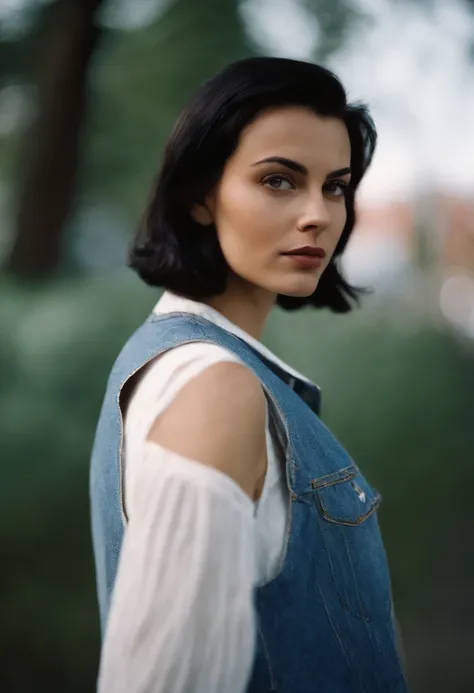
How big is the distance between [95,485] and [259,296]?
32 centimetres

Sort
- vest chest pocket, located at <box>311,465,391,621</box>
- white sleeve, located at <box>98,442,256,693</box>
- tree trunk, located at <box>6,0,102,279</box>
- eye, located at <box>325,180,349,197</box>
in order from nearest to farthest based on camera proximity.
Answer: white sleeve, located at <box>98,442,256,693</box>
vest chest pocket, located at <box>311,465,391,621</box>
eye, located at <box>325,180,349,197</box>
tree trunk, located at <box>6,0,102,279</box>

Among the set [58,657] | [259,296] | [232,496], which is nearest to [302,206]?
[259,296]

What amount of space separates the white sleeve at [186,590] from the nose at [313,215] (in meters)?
0.34

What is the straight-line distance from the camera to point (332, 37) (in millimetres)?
2389

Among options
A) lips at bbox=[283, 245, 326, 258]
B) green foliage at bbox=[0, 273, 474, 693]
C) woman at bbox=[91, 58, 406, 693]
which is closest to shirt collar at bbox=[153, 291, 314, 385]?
woman at bbox=[91, 58, 406, 693]

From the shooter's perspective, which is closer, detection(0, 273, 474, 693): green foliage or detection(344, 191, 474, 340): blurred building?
detection(0, 273, 474, 693): green foliage

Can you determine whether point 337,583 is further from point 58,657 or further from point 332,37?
point 332,37

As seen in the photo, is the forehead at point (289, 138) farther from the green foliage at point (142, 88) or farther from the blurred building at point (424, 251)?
the green foliage at point (142, 88)

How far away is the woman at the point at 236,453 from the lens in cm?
64

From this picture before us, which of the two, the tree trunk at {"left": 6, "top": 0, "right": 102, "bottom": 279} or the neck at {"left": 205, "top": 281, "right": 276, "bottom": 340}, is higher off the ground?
the tree trunk at {"left": 6, "top": 0, "right": 102, "bottom": 279}

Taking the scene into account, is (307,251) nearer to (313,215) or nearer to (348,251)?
(313,215)

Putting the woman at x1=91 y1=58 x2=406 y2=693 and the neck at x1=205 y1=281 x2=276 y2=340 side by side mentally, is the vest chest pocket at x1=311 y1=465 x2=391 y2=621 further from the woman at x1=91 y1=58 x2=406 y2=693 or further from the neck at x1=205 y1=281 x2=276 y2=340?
the neck at x1=205 y1=281 x2=276 y2=340

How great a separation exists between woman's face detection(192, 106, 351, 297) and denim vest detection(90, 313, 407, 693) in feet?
0.33

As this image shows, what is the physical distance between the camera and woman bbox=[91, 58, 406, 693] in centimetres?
64
